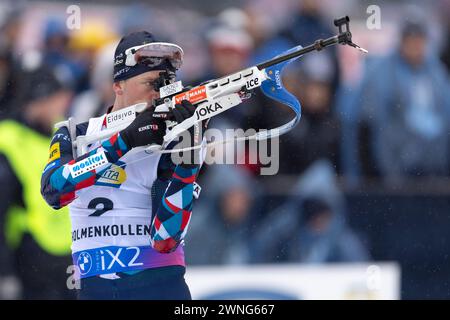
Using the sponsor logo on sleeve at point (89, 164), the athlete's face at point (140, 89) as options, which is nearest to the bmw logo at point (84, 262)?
the sponsor logo on sleeve at point (89, 164)

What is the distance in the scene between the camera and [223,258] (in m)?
8.58

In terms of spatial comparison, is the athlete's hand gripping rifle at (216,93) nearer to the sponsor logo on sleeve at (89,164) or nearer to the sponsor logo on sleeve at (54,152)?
the sponsor logo on sleeve at (89,164)

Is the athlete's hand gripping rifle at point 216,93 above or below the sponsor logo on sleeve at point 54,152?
above

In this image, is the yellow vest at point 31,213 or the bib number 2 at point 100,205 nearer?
the bib number 2 at point 100,205

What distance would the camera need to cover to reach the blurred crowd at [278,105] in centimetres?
855

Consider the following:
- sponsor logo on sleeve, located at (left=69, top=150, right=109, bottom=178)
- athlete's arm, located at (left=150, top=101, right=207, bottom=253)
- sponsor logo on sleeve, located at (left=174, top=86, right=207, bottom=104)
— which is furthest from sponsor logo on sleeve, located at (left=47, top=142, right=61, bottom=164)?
sponsor logo on sleeve, located at (left=174, top=86, right=207, bottom=104)

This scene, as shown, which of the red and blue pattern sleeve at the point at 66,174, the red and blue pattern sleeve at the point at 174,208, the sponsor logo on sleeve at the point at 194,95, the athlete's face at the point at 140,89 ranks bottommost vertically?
the red and blue pattern sleeve at the point at 174,208

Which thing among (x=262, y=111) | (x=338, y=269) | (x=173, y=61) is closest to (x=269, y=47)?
(x=262, y=111)

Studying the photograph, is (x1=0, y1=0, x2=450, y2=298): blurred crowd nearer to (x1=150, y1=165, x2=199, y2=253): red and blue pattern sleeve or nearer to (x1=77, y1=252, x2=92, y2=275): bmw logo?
(x1=77, y1=252, x2=92, y2=275): bmw logo

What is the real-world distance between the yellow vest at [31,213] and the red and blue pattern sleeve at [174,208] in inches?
128

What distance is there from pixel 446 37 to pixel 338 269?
8.59 ft

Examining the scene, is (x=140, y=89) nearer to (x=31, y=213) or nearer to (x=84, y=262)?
(x=84, y=262)

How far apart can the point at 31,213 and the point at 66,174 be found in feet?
11.0

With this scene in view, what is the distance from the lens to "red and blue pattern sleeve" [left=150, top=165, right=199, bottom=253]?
16.4 ft
